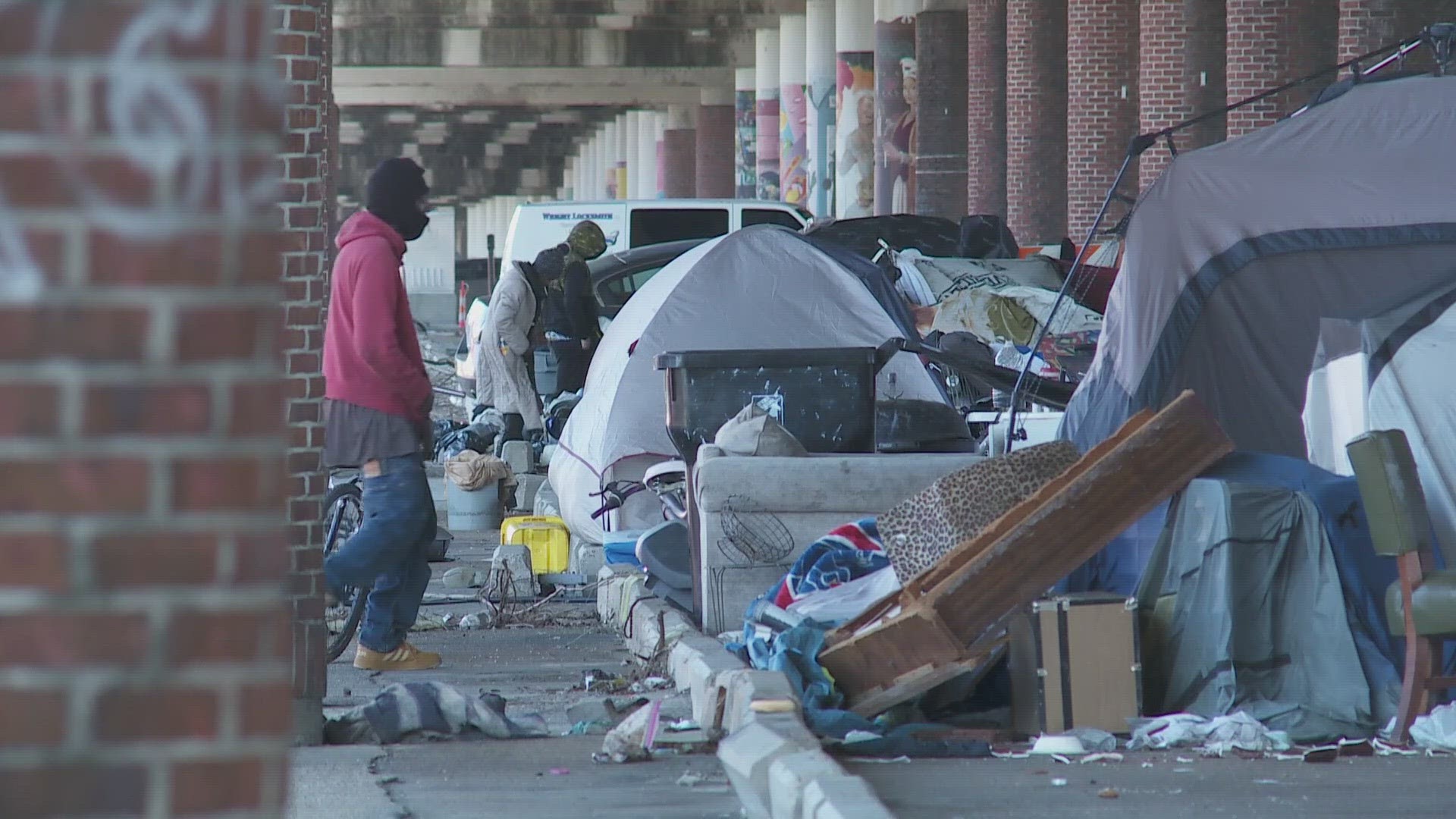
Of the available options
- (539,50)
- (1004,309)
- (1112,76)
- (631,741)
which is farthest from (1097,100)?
(539,50)

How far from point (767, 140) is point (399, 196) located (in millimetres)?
37647

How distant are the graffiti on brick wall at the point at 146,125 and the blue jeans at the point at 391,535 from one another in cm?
589

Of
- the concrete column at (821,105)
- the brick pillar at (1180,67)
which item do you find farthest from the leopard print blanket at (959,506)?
the concrete column at (821,105)

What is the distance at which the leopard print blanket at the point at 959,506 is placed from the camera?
714 centimetres

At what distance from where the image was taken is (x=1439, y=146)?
9.31 m

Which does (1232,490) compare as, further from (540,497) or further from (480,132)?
(480,132)

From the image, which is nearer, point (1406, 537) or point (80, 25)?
point (80, 25)

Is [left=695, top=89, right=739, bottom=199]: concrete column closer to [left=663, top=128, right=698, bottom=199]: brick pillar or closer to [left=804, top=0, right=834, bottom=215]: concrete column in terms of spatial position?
[left=663, top=128, right=698, bottom=199]: brick pillar

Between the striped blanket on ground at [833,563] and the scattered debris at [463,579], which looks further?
the scattered debris at [463,579]

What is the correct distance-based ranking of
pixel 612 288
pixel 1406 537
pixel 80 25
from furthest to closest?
A: pixel 612 288
pixel 1406 537
pixel 80 25

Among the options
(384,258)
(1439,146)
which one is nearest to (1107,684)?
(384,258)

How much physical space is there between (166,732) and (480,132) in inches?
3293

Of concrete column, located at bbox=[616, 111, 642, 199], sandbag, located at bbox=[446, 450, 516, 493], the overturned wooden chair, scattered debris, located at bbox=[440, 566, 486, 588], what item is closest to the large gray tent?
the overturned wooden chair

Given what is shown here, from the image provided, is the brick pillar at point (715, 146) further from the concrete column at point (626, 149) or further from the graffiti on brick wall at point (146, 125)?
the graffiti on brick wall at point (146, 125)
